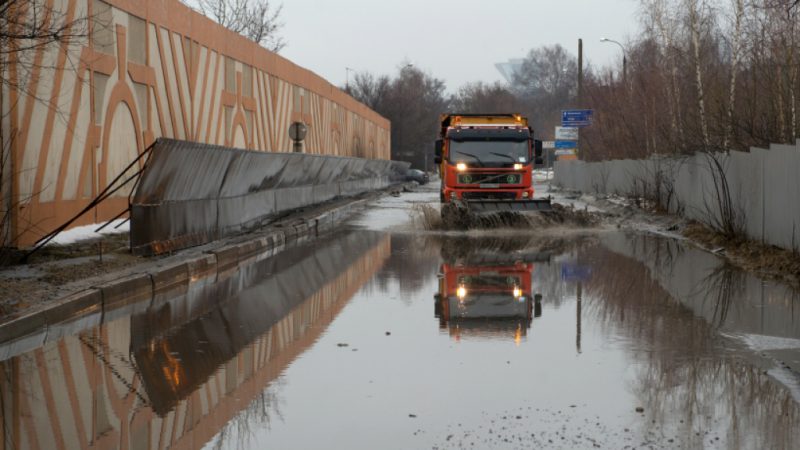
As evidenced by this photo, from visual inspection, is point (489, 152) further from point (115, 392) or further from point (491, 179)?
point (115, 392)

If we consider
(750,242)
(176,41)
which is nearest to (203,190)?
(750,242)

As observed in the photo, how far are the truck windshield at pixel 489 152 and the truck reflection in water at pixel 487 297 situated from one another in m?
12.8

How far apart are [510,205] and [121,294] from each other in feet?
47.0

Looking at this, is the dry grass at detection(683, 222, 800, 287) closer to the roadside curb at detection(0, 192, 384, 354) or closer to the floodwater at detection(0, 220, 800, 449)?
the floodwater at detection(0, 220, 800, 449)

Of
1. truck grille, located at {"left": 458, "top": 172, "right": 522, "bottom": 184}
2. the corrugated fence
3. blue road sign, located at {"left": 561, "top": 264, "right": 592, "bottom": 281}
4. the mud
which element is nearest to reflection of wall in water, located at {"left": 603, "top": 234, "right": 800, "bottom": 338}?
blue road sign, located at {"left": 561, "top": 264, "right": 592, "bottom": 281}

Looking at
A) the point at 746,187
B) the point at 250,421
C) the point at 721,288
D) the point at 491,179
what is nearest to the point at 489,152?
the point at 491,179

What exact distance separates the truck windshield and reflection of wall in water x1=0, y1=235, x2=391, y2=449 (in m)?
20.9

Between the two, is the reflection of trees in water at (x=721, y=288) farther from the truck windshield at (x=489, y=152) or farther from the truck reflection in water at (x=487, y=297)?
the truck windshield at (x=489, y=152)

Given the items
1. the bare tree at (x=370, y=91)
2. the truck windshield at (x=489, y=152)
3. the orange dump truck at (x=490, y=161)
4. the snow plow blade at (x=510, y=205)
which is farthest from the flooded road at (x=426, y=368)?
the bare tree at (x=370, y=91)

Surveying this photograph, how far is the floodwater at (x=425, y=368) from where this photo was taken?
21.9ft

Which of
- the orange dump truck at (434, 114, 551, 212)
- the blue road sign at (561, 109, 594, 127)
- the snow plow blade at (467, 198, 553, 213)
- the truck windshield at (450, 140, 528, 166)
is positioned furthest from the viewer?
the blue road sign at (561, 109, 594, 127)

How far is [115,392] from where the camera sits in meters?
7.89

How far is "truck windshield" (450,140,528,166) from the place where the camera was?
31766mm

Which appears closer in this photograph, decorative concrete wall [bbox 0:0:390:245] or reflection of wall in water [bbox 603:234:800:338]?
reflection of wall in water [bbox 603:234:800:338]
